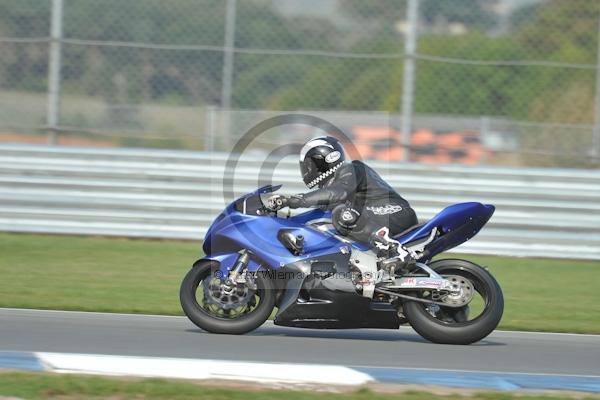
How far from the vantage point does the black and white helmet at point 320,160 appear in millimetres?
7648

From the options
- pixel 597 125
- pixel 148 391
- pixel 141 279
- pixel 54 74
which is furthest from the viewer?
pixel 54 74

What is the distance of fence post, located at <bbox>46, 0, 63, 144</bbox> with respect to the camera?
12938mm

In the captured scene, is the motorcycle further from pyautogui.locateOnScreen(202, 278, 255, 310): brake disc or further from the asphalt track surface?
the asphalt track surface

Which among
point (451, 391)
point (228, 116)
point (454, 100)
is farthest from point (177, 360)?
point (454, 100)

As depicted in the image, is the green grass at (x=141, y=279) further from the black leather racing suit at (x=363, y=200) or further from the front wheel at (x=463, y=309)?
the black leather racing suit at (x=363, y=200)

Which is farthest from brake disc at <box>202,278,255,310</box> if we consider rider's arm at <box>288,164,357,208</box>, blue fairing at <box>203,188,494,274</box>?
rider's arm at <box>288,164,357,208</box>

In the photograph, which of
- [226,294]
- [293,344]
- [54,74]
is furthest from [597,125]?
[54,74]

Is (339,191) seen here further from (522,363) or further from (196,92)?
(196,92)

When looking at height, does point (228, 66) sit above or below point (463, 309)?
above

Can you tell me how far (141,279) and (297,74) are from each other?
12.2 ft

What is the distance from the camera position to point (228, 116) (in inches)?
503

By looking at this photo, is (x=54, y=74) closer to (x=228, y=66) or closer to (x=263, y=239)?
(x=228, y=66)

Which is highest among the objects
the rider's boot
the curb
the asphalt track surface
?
the rider's boot

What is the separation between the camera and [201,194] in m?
12.8
